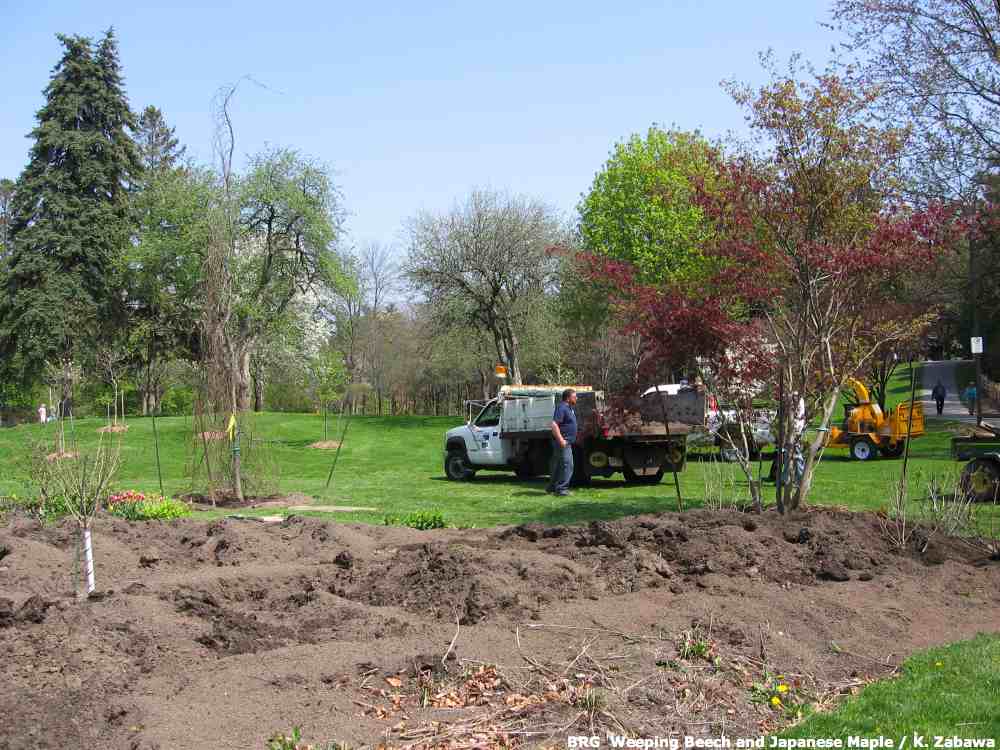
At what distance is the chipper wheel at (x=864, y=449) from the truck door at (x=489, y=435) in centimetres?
1034

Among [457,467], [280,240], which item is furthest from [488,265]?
[457,467]

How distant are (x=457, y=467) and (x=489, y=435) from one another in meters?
1.28

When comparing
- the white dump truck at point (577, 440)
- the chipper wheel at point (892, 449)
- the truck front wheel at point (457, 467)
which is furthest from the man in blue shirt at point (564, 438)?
the chipper wheel at point (892, 449)

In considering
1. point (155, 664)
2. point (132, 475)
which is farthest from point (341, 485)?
point (155, 664)

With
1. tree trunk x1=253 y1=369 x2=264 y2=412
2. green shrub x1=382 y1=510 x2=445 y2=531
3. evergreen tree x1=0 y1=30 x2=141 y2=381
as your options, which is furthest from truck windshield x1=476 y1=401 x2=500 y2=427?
tree trunk x1=253 y1=369 x2=264 y2=412

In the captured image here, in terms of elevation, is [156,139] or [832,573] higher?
[156,139]

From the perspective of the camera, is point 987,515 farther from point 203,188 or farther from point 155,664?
point 203,188

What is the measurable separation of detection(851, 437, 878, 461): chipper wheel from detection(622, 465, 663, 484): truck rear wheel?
792 centimetres

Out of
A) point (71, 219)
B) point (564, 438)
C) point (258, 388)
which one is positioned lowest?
point (564, 438)

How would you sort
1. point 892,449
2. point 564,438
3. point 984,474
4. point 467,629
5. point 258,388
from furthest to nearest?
point 258,388
point 892,449
point 564,438
point 984,474
point 467,629

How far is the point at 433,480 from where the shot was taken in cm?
1994

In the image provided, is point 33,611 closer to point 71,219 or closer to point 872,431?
point 872,431

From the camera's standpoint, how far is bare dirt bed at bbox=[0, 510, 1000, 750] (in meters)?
4.89

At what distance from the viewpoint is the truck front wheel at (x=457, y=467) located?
20.1 meters
